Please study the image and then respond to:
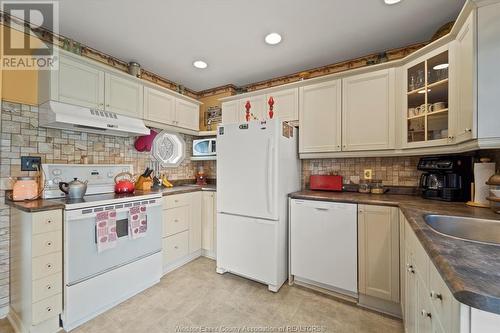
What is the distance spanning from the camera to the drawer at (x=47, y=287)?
1.46 m

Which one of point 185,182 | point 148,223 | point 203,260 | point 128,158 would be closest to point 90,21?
point 128,158

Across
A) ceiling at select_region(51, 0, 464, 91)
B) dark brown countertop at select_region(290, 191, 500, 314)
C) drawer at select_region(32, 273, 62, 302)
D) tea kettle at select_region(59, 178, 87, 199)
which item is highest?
ceiling at select_region(51, 0, 464, 91)

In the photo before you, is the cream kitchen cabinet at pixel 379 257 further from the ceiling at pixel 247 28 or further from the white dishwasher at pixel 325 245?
the ceiling at pixel 247 28

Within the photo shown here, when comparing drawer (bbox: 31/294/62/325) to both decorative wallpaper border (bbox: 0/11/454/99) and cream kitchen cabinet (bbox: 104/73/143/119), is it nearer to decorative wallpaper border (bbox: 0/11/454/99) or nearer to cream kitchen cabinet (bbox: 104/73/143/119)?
cream kitchen cabinet (bbox: 104/73/143/119)

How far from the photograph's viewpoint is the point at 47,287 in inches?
59.6

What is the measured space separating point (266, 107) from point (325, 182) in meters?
1.20

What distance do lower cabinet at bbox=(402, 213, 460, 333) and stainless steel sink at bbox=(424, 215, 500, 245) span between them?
0.32 metres

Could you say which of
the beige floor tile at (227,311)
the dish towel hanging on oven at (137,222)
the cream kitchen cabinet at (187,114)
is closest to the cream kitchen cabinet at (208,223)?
the beige floor tile at (227,311)

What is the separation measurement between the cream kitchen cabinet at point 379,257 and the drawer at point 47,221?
95.3 inches

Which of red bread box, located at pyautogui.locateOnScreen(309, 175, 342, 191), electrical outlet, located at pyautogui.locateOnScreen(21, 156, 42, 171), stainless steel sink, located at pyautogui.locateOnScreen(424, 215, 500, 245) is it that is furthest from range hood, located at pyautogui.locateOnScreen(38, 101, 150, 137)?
stainless steel sink, located at pyautogui.locateOnScreen(424, 215, 500, 245)

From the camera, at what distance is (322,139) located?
7.82 ft

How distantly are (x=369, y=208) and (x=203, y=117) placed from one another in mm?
2781

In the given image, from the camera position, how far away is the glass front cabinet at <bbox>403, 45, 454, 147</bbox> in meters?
1.66

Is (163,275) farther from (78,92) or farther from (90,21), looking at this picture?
(90,21)
